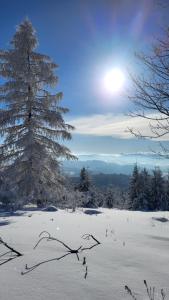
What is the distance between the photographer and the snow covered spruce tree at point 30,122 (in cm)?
1584

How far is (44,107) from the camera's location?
54.6 feet

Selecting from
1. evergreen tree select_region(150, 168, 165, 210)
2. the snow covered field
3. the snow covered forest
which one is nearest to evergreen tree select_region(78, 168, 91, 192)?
the snow covered forest

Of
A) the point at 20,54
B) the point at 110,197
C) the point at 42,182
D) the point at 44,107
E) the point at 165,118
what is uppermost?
the point at 20,54

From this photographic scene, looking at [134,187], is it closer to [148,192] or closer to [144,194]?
[144,194]

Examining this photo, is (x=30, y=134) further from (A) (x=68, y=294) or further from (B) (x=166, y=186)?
(B) (x=166, y=186)

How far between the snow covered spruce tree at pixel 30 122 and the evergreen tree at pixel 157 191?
42.6 metres

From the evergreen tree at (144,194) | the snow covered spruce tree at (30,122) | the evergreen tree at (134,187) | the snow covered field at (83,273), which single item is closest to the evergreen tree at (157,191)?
the evergreen tree at (144,194)

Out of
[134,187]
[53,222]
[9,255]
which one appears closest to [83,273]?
[9,255]

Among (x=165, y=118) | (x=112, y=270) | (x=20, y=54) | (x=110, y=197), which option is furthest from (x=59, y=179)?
(x=110, y=197)

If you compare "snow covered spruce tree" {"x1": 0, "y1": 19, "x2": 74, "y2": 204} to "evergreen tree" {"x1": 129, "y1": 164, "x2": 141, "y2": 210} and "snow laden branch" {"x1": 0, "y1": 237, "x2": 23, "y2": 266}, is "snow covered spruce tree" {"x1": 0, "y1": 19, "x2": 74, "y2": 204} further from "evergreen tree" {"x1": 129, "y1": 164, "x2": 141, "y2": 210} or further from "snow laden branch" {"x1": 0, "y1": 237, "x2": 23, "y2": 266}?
"evergreen tree" {"x1": 129, "y1": 164, "x2": 141, "y2": 210}

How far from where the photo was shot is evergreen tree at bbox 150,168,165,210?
187ft

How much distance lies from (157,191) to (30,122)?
45124 mm

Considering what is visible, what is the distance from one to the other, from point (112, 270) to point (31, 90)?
1516 centimetres

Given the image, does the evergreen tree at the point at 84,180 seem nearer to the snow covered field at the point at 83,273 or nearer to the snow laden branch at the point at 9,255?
the snow covered field at the point at 83,273
